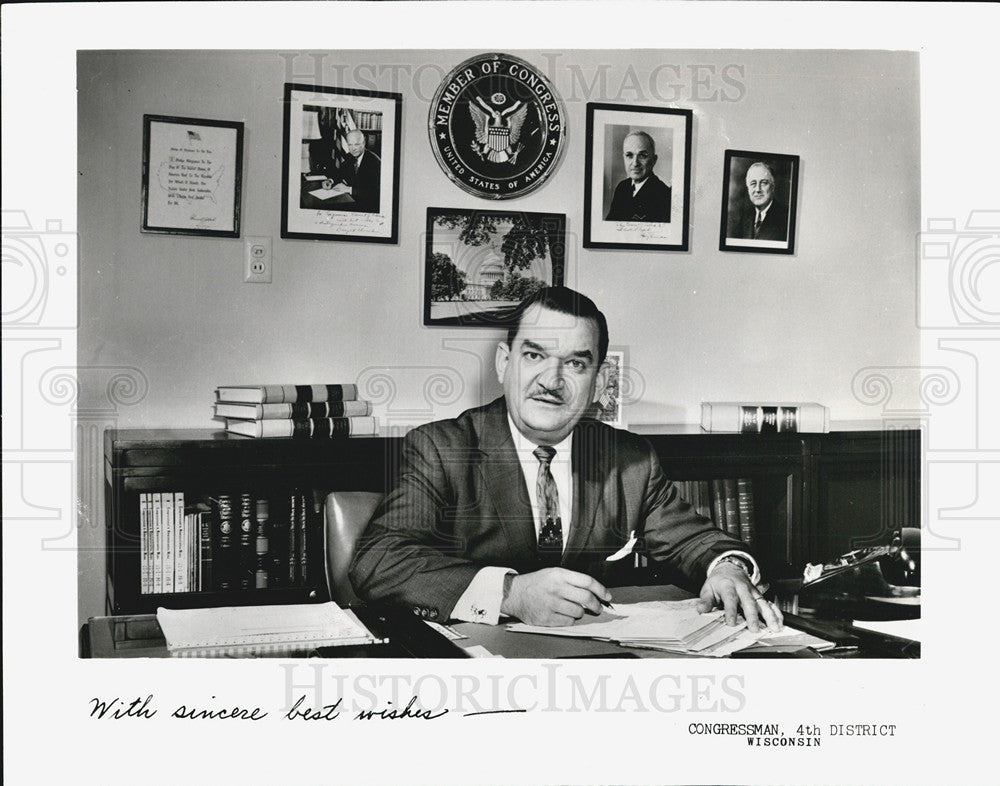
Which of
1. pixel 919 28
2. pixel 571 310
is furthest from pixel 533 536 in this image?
pixel 919 28

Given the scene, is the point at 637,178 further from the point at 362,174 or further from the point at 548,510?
the point at 548,510

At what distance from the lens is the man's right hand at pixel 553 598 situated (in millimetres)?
1890

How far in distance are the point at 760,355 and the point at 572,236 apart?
60cm

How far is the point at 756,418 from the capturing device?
2.35 m

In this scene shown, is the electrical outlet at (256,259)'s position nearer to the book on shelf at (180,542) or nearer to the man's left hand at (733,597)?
the book on shelf at (180,542)

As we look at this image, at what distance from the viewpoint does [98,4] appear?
1.90m

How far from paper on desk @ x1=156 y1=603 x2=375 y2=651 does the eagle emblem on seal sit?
1.18 meters

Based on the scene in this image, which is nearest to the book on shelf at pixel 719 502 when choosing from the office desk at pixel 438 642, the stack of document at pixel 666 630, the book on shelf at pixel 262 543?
the stack of document at pixel 666 630

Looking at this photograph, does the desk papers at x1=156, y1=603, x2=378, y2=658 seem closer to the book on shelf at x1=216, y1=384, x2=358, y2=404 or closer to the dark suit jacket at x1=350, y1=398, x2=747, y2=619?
the dark suit jacket at x1=350, y1=398, x2=747, y2=619

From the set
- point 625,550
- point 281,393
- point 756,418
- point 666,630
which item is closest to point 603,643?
point 666,630

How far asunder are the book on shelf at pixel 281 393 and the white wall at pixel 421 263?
47 millimetres

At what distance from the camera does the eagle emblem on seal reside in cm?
222

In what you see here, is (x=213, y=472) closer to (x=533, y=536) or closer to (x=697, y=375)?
(x=533, y=536)

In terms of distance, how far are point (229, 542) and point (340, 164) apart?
0.98m
